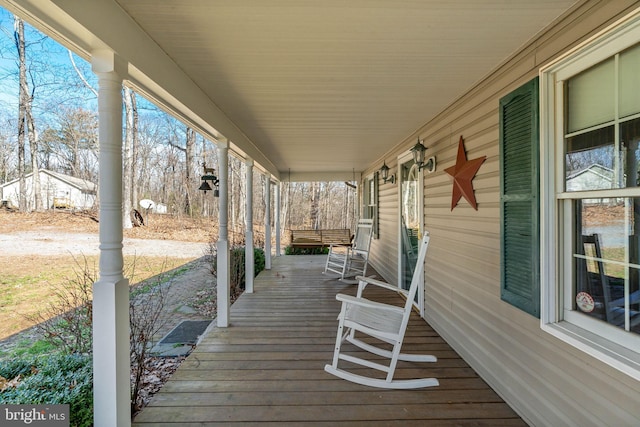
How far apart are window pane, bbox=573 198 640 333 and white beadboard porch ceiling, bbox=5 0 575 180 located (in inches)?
41.1

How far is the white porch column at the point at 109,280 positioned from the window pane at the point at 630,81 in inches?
93.0

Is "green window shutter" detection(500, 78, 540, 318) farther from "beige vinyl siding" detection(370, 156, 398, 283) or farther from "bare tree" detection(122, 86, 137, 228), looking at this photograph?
"bare tree" detection(122, 86, 137, 228)

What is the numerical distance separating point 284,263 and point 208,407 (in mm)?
5480

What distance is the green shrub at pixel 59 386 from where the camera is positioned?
1.60 m

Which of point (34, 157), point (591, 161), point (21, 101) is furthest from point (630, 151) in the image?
point (34, 157)

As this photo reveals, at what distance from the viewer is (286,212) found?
1656 cm

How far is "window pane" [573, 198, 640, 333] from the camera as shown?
1352 mm

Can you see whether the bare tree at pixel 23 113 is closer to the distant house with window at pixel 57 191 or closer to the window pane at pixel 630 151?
the distant house with window at pixel 57 191

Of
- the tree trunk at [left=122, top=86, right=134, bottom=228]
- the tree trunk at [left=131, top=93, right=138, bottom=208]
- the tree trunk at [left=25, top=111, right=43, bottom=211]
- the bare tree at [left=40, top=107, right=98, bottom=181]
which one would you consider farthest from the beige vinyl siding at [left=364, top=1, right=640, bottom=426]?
the tree trunk at [left=131, top=93, right=138, bottom=208]

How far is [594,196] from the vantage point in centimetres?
151

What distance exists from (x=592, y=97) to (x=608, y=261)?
0.79m

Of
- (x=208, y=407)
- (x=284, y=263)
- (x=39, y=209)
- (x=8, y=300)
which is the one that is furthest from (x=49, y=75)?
(x=208, y=407)

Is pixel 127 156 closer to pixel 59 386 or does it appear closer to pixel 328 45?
pixel 59 386

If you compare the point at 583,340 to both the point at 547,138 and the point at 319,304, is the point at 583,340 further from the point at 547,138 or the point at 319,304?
the point at 319,304
